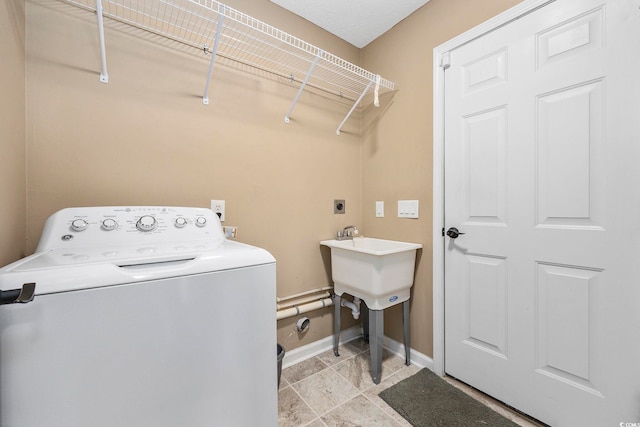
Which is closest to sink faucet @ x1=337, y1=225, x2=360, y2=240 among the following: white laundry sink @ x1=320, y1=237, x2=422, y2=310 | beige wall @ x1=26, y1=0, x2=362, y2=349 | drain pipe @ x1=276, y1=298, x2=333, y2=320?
beige wall @ x1=26, y1=0, x2=362, y2=349

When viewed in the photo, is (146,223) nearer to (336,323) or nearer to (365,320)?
(336,323)

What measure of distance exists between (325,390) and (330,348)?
1.48 feet

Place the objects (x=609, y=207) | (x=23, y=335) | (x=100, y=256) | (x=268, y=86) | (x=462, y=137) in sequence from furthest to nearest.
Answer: (x=268, y=86)
(x=462, y=137)
(x=609, y=207)
(x=100, y=256)
(x=23, y=335)

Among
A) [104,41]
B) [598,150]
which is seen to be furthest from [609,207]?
[104,41]

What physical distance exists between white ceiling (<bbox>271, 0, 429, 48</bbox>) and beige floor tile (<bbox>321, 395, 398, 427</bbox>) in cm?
240

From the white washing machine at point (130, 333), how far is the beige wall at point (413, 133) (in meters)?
1.16

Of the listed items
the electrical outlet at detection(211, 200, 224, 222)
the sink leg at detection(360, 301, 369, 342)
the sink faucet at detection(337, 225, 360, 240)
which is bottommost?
the sink leg at detection(360, 301, 369, 342)

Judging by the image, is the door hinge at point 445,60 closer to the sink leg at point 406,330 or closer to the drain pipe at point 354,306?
the sink leg at point 406,330

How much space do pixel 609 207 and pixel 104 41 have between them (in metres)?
2.33

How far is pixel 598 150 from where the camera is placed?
1104 millimetres

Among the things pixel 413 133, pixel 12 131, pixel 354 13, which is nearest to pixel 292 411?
pixel 12 131

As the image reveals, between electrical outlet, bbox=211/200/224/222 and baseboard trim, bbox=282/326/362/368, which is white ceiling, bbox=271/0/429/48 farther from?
baseboard trim, bbox=282/326/362/368

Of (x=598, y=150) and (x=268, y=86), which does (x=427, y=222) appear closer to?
(x=598, y=150)

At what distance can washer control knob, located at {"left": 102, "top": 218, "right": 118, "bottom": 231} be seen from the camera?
3.36ft
